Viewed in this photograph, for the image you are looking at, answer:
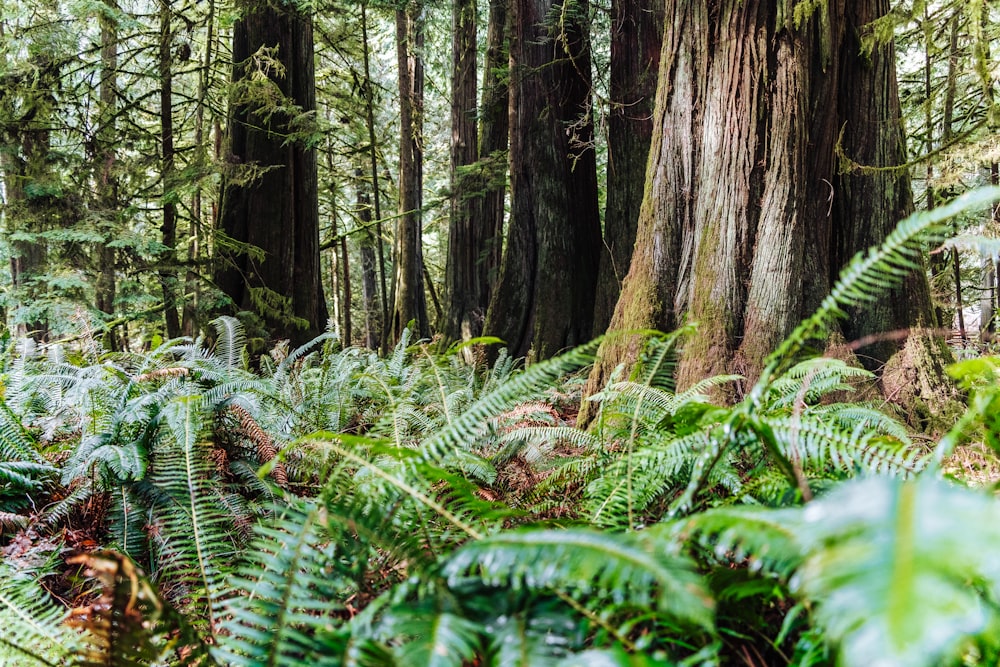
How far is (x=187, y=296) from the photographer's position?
5.66m

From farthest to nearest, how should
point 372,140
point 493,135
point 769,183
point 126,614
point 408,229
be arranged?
point 408,229 → point 493,135 → point 372,140 → point 769,183 → point 126,614

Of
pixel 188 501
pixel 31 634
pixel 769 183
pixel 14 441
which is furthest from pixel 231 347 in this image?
pixel 769 183

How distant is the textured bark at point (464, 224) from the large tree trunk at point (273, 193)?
2.06m

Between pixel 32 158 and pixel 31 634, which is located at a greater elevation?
pixel 32 158

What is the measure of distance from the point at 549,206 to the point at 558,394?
9.36ft

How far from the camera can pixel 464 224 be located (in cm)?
869

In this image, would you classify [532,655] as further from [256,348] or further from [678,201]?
[256,348]

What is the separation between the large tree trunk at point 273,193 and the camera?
19.6 ft

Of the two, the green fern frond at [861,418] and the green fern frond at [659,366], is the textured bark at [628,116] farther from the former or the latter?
the green fern frond at [861,418]

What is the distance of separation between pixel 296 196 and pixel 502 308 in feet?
8.98

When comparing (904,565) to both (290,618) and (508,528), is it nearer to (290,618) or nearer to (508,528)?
(290,618)

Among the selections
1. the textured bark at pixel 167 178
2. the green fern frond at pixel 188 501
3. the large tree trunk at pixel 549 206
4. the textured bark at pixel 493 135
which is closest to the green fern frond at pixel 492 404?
the green fern frond at pixel 188 501

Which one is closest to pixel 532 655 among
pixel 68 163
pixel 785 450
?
pixel 785 450

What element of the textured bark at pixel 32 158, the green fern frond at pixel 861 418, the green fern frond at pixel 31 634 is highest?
the textured bark at pixel 32 158
